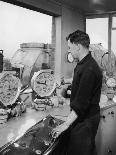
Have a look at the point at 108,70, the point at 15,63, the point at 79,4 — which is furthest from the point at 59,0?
the point at 108,70

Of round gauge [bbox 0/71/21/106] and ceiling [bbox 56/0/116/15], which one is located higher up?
ceiling [bbox 56/0/116/15]

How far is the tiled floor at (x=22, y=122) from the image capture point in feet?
6.81

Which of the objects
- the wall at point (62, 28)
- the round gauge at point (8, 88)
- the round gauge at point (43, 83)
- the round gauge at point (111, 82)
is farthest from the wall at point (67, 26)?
the round gauge at point (8, 88)

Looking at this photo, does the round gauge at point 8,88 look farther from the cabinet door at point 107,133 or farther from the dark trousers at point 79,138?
the cabinet door at point 107,133

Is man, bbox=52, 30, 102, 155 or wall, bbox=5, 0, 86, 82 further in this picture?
wall, bbox=5, 0, 86, 82

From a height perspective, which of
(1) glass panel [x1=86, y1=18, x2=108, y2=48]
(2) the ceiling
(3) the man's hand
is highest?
(2) the ceiling

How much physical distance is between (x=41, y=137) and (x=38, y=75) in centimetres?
130

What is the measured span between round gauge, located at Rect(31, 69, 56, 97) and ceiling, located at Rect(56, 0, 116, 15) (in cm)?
128

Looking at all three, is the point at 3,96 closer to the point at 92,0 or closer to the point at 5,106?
the point at 5,106

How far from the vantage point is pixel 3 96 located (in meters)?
2.69

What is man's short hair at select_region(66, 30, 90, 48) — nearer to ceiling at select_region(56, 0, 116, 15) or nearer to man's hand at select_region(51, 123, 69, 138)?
man's hand at select_region(51, 123, 69, 138)

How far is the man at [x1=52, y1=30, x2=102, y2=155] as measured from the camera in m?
2.32

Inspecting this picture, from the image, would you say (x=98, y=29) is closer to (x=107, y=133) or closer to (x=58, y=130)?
(x=107, y=133)

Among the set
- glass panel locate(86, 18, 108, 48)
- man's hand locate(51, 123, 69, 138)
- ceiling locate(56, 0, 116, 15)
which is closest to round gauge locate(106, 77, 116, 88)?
glass panel locate(86, 18, 108, 48)
